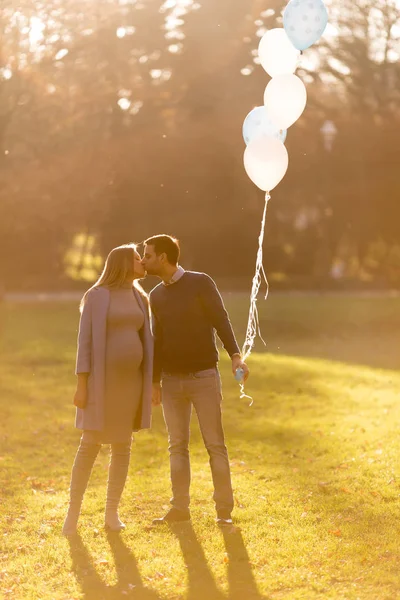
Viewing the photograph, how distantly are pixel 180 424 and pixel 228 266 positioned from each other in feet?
86.1

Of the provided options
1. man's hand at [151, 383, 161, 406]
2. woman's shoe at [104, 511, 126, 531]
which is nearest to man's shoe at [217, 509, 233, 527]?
woman's shoe at [104, 511, 126, 531]

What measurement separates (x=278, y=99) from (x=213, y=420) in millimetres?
2970

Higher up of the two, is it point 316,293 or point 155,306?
point 155,306

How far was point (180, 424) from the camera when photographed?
6.95 m

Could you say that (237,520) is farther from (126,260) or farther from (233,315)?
(233,315)

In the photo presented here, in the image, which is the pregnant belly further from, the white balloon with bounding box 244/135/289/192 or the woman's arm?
the white balloon with bounding box 244/135/289/192

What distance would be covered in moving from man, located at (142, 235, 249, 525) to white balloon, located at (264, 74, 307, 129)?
6.21ft

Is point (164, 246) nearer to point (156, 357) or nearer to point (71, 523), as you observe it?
point (156, 357)

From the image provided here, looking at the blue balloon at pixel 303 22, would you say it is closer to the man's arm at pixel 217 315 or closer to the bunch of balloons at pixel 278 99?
the bunch of balloons at pixel 278 99

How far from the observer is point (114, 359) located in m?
6.54

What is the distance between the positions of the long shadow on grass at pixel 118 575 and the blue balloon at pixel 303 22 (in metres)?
4.66

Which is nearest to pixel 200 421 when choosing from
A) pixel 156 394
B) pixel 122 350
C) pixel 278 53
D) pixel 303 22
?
pixel 156 394

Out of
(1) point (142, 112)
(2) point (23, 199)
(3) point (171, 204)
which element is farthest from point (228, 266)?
(2) point (23, 199)

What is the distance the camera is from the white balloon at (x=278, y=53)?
8172 millimetres
